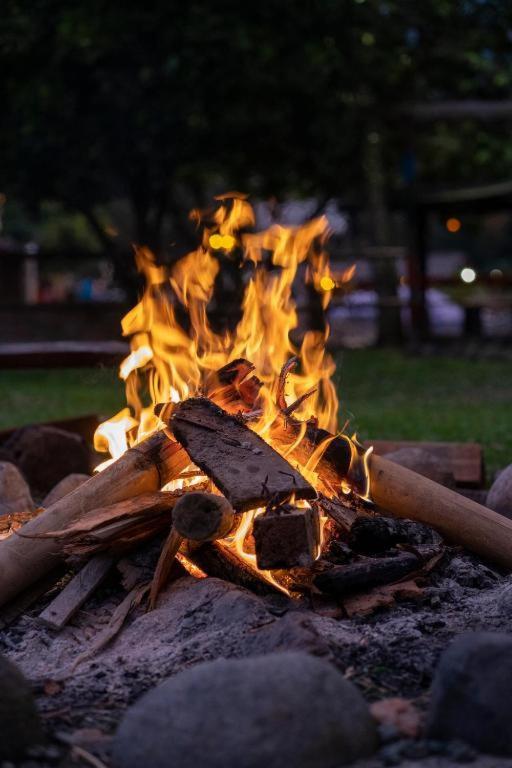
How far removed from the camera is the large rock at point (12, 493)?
581 cm

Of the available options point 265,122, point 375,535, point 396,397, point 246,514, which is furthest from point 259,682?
point 265,122

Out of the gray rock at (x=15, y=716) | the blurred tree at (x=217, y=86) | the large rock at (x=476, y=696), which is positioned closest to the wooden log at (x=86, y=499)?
the gray rock at (x=15, y=716)

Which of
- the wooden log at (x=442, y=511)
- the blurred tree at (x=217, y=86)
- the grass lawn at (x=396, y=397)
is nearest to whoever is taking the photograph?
the wooden log at (x=442, y=511)

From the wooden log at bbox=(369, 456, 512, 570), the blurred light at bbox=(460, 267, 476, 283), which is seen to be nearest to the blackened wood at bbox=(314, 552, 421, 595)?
the wooden log at bbox=(369, 456, 512, 570)

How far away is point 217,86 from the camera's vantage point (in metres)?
15.6

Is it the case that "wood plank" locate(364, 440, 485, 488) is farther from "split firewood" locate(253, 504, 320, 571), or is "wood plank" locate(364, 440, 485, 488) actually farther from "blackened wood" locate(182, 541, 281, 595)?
"split firewood" locate(253, 504, 320, 571)

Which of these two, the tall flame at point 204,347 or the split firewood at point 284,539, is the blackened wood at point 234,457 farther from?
the tall flame at point 204,347

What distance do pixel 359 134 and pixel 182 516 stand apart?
1552cm

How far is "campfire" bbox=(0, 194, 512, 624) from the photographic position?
4211 mm

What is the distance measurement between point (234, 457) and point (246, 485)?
277 millimetres

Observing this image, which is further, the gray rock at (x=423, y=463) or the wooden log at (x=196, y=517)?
the gray rock at (x=423, y=463)

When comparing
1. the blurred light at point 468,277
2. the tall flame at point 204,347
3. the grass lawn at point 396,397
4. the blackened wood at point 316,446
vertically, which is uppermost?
the tall flame at point 204,347

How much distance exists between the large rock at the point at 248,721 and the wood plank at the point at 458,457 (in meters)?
3.49

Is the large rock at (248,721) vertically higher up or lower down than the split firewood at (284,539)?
lower down
